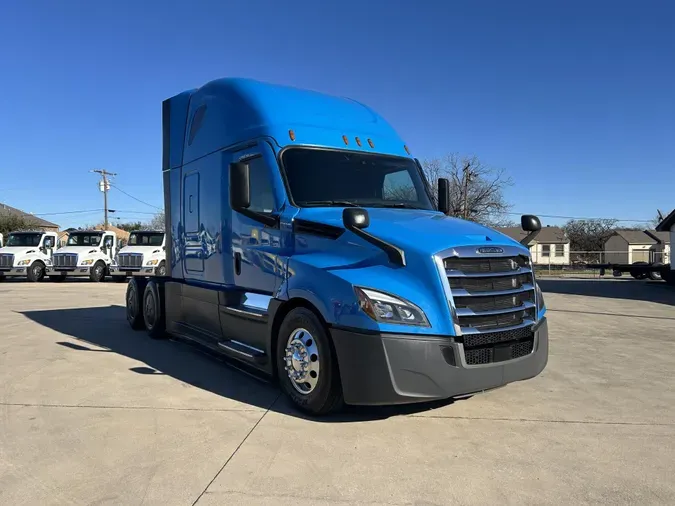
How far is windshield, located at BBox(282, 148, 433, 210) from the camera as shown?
5.38 metres

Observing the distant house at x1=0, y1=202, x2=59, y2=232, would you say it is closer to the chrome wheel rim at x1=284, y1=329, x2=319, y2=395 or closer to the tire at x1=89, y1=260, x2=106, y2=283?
the tire at x1=89, y1=260, x2=106, y2=283

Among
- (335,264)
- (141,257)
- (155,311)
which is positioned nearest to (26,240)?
(141,257)

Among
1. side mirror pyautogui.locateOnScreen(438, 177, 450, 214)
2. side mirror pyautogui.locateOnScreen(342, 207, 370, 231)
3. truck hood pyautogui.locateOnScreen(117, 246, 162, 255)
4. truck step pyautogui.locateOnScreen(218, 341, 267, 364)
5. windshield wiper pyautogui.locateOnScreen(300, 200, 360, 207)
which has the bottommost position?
truck step pyautogui.locateOnScreen(218, 341, 267, 364)

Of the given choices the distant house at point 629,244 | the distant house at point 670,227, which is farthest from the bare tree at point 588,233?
the distant house at point 670,227

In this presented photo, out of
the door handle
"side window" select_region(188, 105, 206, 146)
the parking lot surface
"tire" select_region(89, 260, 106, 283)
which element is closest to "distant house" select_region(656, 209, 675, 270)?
the parking lot surface

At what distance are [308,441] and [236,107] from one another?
3827 millimetres

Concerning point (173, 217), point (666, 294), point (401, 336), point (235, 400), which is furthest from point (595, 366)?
point (666, 294)

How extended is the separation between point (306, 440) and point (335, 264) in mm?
1410

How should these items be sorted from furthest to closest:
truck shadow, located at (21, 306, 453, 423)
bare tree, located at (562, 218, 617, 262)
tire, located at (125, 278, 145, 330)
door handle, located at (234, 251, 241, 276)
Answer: bare tree, located at (562, 218, 617, 262) < tire, located at (125, 278, 145, 330) < door handle, located at (234, 251, 241, 276) < truck shadow, located at (21, 306, 453, 423)

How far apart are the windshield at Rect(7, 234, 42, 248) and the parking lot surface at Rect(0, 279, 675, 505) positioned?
836 inches

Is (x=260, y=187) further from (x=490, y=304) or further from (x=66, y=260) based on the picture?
(x=66, y=260)

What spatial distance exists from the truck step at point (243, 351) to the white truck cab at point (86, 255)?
21.4 m

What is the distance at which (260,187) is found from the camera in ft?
18.4

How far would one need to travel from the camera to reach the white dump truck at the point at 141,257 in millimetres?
23641
